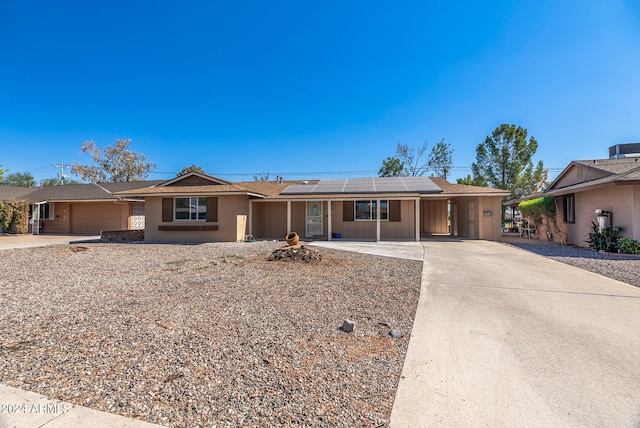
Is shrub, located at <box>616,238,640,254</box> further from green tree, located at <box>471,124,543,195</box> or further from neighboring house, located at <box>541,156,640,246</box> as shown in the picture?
green tree, located at <box>471,124,543,195</box>

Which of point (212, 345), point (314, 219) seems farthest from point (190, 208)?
point (212, 345)

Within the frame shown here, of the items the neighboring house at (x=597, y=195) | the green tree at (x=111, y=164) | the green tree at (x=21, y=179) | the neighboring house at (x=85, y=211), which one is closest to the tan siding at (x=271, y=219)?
the neighboring house at (x=85, y=211)

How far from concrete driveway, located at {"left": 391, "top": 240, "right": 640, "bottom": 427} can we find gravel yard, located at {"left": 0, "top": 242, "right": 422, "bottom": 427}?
283 mm

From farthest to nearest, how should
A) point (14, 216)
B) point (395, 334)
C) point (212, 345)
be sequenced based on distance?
1. point (14, 216)
2. point (395, 334)
3. point (212, 345)

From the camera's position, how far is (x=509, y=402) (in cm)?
221

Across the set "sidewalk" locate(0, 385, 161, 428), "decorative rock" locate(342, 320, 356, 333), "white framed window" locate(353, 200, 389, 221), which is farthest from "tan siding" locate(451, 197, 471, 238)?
"sidewalk" locate(0, 385, 161, 428)

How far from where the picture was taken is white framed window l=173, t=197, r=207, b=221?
13805 mm

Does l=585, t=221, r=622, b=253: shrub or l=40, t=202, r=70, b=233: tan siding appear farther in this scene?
l=40, t=202, r=70, b=233: tan siding

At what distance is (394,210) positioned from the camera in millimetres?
14859

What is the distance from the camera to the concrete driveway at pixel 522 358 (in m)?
2.10

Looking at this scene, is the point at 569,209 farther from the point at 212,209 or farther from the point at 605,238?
the point at 212,209

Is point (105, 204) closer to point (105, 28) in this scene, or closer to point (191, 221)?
point (191, 221)

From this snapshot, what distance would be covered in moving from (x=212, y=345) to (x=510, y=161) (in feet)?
92.1

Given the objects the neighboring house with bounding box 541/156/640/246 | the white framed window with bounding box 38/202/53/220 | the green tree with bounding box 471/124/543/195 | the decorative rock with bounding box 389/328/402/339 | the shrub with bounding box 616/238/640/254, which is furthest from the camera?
the green tree with bounding box 471/124/543/195
